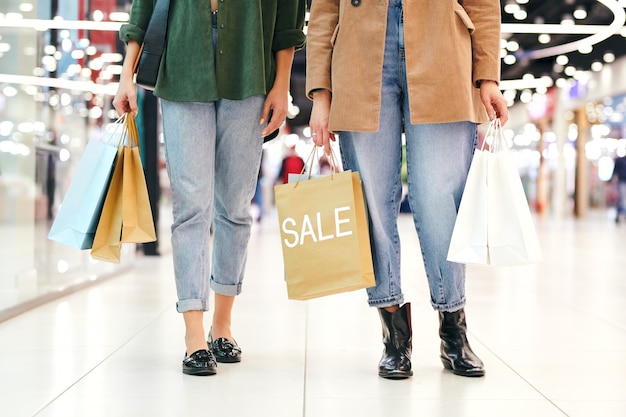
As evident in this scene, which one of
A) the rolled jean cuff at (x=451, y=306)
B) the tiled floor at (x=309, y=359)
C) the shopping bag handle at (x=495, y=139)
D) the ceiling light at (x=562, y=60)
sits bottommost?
the tiled floor at (x=309, y=359)

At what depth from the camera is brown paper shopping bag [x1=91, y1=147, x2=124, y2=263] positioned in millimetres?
2357

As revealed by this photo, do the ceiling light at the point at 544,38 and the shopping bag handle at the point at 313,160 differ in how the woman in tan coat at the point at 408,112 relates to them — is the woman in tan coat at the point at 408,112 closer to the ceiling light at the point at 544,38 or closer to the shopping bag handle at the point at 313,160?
the shopping bag handle at the point at 313,160

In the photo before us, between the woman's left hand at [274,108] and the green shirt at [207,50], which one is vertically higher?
the green shirt at [207,50]

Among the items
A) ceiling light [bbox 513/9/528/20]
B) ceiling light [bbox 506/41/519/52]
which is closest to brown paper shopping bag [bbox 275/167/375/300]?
ceiling light [bbox 513/9/528/20]

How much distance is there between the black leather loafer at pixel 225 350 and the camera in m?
2.61

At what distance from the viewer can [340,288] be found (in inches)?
88.1

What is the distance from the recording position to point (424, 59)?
2.29m

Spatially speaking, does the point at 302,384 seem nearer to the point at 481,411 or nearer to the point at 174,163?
the point at 481,411

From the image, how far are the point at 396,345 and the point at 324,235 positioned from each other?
1.39 ft

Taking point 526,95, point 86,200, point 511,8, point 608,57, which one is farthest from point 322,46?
point 526,95

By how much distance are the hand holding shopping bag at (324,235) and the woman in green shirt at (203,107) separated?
324 millimetres

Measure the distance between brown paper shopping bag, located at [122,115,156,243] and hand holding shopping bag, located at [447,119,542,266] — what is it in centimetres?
92

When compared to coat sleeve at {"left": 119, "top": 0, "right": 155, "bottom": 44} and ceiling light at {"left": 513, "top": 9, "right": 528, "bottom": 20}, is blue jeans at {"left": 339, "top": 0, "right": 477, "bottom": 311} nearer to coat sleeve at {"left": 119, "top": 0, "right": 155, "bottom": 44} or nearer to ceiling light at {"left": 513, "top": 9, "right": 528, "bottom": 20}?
coat sleeve at {"left": 119, "top": 0, "right": 155, "bottom": 44}

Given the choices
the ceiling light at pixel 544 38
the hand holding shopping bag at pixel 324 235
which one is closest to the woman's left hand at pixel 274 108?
the hand holding shopping bag at pixel 324 235
